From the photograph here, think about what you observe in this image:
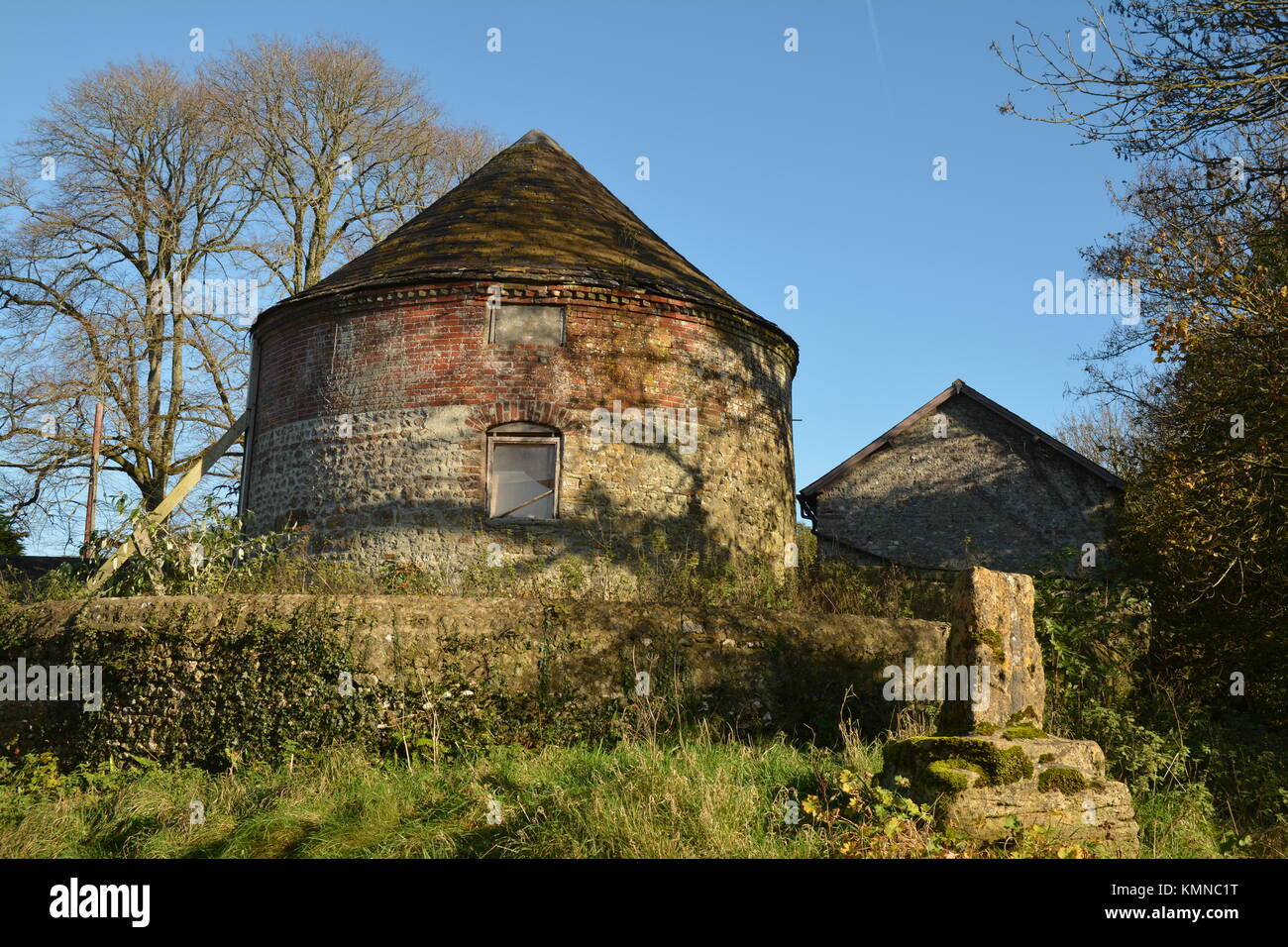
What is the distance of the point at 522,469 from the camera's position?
14492mm

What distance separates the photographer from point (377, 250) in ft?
55.4

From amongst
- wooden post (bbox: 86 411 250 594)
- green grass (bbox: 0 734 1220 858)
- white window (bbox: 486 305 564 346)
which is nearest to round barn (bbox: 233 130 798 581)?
white window (bbox: 486 305 564 346)

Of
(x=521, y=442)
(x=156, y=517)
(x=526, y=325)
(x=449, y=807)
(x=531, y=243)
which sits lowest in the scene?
(x=449, y=807)

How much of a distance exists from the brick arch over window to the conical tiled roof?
1794 mm

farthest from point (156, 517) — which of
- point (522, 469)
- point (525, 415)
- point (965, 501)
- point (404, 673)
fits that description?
point (965, 501)

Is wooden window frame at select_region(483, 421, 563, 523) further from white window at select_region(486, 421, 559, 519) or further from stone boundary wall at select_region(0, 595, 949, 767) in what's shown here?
stone boundary wall at select_region(0, 595, 949, 767)

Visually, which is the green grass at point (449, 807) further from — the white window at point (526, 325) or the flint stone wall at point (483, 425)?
the white window at point (526, 325)

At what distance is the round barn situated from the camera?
14.3 meters

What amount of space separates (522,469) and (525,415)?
28.3 inches

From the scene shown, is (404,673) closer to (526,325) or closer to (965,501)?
(526,325)

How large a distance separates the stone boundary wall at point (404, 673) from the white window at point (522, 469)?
3.82m

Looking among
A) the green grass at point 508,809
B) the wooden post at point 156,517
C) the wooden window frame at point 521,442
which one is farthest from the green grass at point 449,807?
the wooden window frame at point 521,442

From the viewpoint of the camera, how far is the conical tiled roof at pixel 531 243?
1509 cm
